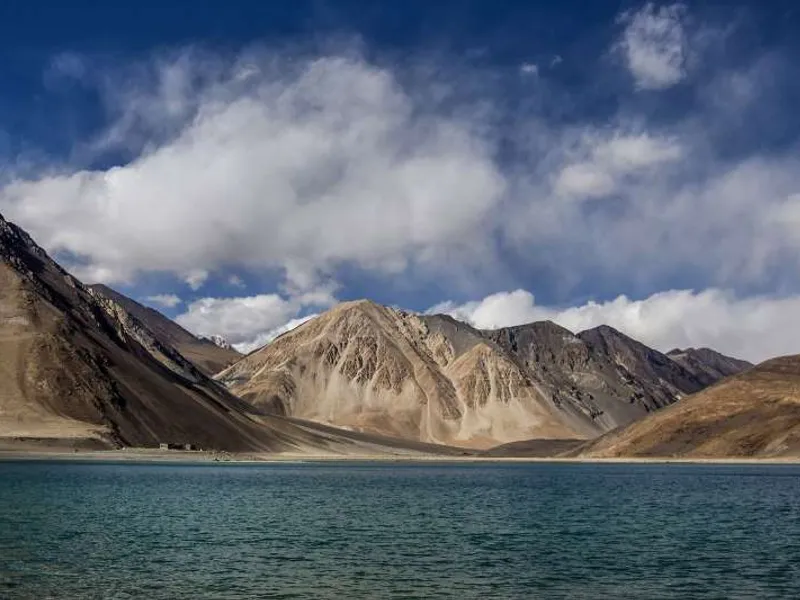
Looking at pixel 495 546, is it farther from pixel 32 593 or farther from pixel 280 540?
pixel 32 593

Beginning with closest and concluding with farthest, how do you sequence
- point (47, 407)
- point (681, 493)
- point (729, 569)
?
1. point (729, 569)
2. point (681, 493)
3. point (47, 407)

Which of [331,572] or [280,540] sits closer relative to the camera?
[331,572]

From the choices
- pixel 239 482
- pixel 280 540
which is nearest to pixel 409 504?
pixel 280 540

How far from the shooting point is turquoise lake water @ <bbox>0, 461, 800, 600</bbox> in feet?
115

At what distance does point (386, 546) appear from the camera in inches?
1879

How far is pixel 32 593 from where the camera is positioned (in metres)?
32.2

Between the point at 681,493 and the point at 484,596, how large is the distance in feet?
225

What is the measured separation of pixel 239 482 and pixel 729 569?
79954mm

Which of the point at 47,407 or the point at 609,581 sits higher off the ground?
the point at 47,407

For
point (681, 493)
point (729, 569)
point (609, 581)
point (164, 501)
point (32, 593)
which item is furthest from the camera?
point (681, 493)

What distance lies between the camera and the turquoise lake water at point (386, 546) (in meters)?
35.0

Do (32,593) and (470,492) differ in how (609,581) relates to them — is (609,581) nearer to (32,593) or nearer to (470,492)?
(32,593)

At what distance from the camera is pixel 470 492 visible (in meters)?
100

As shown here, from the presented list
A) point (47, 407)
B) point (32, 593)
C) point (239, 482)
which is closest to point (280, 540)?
point (32, 593)
